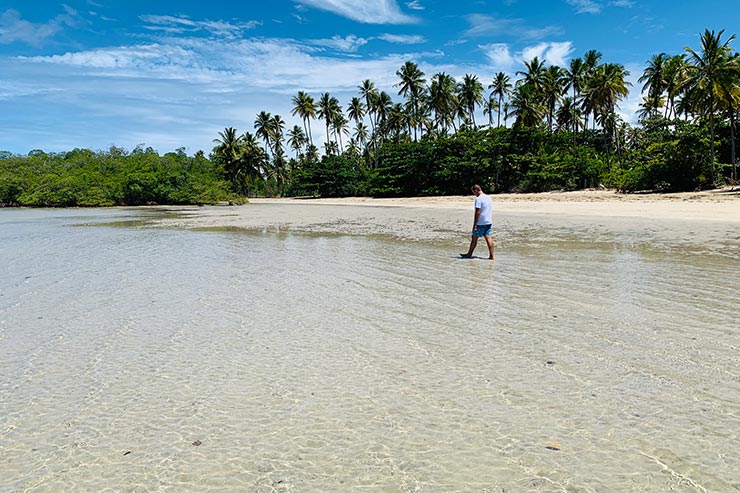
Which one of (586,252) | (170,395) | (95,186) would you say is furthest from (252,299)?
(95,186)

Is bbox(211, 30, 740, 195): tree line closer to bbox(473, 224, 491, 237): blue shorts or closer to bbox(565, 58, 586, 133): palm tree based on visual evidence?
bbox(565, 58, 586, 133): palm tree

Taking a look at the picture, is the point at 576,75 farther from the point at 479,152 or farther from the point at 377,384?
the point at 377,384

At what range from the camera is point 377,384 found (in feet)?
14.4

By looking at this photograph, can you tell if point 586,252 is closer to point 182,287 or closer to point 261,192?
point 182,287

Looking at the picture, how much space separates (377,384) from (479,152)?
50.2 metres

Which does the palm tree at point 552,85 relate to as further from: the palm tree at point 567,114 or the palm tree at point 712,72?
the palm tree at point 712,72

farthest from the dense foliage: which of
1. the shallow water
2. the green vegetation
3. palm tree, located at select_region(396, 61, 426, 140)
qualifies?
the shallow water

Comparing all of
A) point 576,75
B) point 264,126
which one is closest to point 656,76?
point 576,75

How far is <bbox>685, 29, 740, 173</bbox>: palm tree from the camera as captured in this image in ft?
110

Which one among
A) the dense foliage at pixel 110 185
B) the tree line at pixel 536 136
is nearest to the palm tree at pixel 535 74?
the tree line at pixel 536 136

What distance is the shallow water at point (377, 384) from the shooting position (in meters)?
3.04

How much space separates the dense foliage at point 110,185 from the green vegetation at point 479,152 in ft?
0.51

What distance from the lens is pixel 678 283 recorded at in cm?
827

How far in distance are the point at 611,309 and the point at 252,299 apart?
5.08 m
